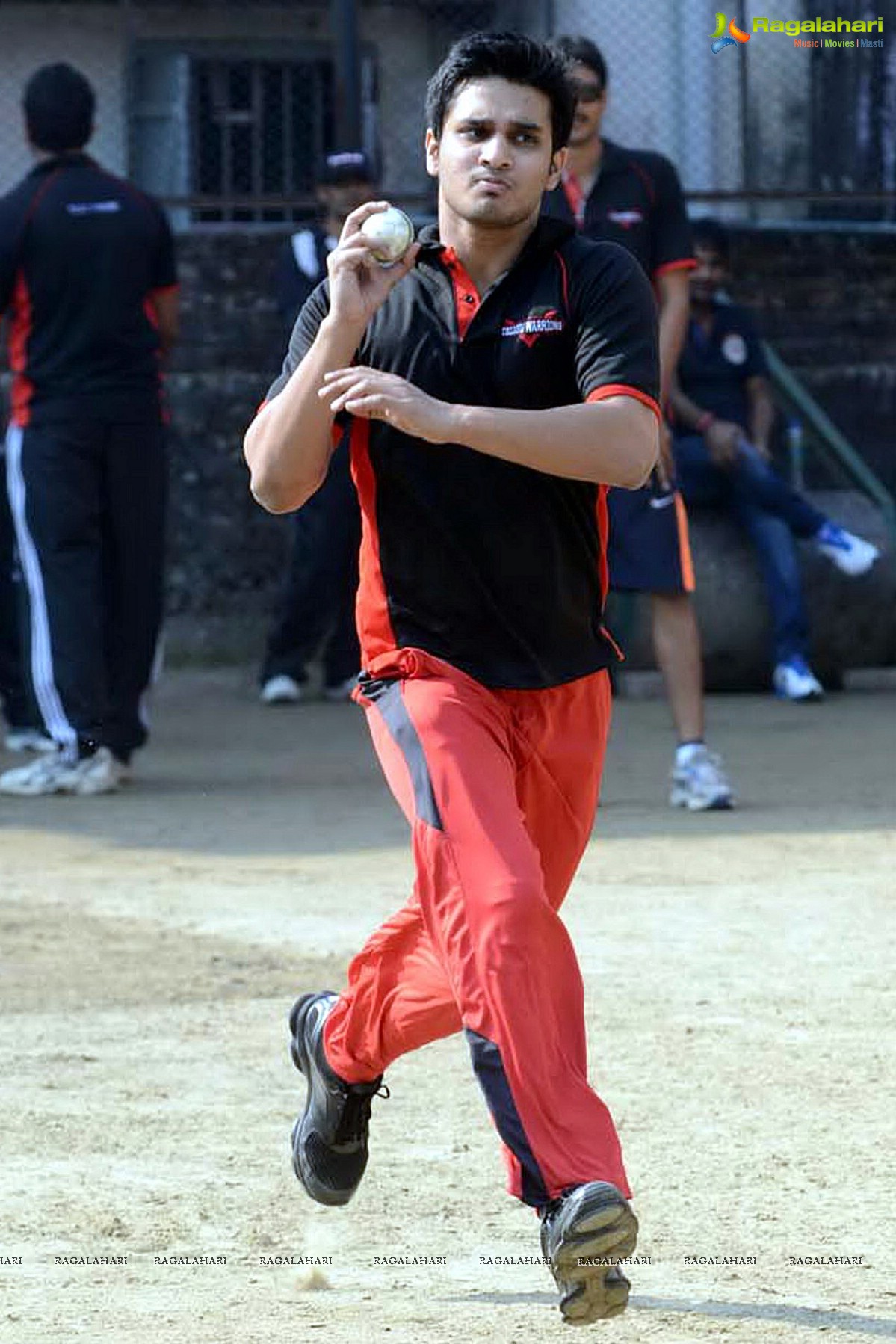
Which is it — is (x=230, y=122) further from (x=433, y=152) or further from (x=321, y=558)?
(x=433, y=152)

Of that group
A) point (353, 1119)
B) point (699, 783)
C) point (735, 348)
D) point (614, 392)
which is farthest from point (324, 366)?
point (735, 348)

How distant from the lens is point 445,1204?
4473 mm

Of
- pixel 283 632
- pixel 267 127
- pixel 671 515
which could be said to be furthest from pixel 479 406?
pixel 267 127

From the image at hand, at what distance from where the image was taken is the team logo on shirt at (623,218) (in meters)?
8.02

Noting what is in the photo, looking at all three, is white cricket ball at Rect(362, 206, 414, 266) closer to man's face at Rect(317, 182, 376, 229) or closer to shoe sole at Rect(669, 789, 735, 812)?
shoe sole at Rect(669, 789, 735, 812)

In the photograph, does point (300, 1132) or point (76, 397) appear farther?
point (76, 397)

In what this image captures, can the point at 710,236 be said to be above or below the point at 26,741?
above

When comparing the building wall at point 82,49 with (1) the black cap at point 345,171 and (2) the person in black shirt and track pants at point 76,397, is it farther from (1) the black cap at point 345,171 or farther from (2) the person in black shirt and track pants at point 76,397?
(2) the person in black shirt and track pants at point 76,397

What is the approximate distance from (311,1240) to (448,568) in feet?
3.78

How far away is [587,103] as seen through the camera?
7.86 meters

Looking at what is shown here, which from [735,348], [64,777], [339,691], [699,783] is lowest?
[339,691]

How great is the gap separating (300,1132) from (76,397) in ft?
17.0

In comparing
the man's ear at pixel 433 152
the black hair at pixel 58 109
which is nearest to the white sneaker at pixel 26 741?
the black hair at pixel 58 109

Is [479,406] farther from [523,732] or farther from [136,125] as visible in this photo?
[136,125]
